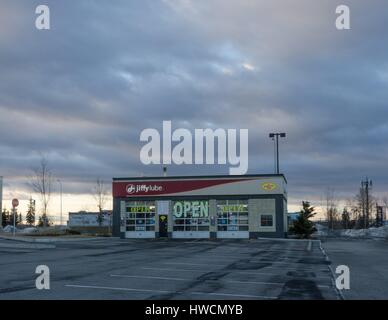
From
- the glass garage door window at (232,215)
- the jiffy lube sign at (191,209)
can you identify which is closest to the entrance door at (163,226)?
the jiffy lube sign at (191,209)

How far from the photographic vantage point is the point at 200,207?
184 ft

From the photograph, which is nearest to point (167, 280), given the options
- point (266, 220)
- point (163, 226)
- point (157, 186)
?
point (266, 220)

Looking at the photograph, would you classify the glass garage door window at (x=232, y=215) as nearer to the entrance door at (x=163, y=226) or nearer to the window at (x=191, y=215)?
the window at (x=191, y=215)

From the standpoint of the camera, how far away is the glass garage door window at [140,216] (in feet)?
188

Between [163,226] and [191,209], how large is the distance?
3.40 m

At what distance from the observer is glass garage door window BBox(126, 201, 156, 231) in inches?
2250

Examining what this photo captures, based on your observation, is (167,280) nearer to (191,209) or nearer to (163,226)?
(191,209)

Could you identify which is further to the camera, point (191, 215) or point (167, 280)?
point (191, 215)

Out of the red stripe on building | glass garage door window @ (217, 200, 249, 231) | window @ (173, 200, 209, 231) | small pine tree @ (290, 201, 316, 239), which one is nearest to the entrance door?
window @ (173, 200, 209, 231)

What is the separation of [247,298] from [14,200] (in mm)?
32098

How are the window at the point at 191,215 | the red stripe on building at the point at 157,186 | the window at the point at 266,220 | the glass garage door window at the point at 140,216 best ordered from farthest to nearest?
the glass garage door window at the point at 140,216, the red stripe on building at the point at 157,186, the window at the point at 191,215, the window at the point at 266,220

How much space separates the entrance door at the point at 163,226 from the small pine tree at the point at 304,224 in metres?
14.4
